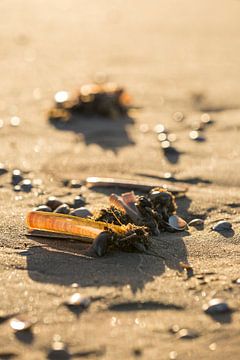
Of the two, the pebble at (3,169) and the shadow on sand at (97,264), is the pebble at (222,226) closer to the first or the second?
the shadow on sand at (97,264)

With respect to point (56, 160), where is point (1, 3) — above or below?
above

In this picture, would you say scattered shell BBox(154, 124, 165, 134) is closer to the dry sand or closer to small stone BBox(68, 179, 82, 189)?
the dry sand

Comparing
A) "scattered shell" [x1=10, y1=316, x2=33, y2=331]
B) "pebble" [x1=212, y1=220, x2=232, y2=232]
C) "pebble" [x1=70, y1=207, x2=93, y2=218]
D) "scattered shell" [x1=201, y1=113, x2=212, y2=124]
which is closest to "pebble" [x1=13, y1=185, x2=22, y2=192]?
"pebble" [x1=70, y1=207, x2=93, y2=218]

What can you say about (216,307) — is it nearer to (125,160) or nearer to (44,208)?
(44,208)

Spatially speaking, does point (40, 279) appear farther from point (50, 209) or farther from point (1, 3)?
point (1, 3)

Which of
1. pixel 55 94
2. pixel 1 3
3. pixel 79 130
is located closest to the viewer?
pixel 79 130

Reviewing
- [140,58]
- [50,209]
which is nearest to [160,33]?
[140,58]
